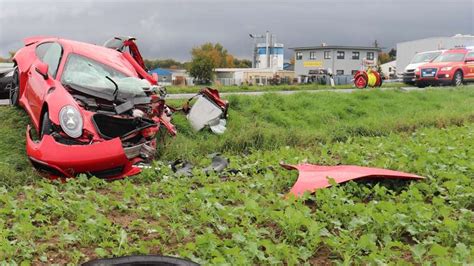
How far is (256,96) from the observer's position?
12961mm

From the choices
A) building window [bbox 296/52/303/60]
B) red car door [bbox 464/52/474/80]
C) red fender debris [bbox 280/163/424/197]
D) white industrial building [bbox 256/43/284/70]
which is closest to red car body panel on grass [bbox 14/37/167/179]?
red fender debris [bbox 280/163/424/197]

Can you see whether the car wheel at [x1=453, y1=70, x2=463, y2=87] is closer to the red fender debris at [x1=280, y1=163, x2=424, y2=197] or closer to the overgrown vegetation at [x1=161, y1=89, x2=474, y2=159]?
the overgrown vegetation at [x1=161, y1=89, x2=474, y2=159]

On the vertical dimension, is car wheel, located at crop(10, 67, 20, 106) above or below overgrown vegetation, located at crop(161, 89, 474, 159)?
above

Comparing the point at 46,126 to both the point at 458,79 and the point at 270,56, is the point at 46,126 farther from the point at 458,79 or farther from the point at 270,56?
the point at 270,56

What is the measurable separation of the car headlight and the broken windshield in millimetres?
733

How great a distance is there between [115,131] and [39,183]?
1.27 meters

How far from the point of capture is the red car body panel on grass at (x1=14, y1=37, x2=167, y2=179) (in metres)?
5.81

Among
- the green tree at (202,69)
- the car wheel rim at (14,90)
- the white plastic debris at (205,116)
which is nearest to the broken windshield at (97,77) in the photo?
the car wheel rim at (14,90)

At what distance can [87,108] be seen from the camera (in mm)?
6617

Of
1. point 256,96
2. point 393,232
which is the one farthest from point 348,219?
point 256,96

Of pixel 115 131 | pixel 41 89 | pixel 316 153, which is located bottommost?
pixel 316 153

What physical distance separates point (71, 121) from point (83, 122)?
0.48ft

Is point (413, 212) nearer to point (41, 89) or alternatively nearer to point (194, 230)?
point (194, 230)

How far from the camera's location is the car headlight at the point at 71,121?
6.12 metres
